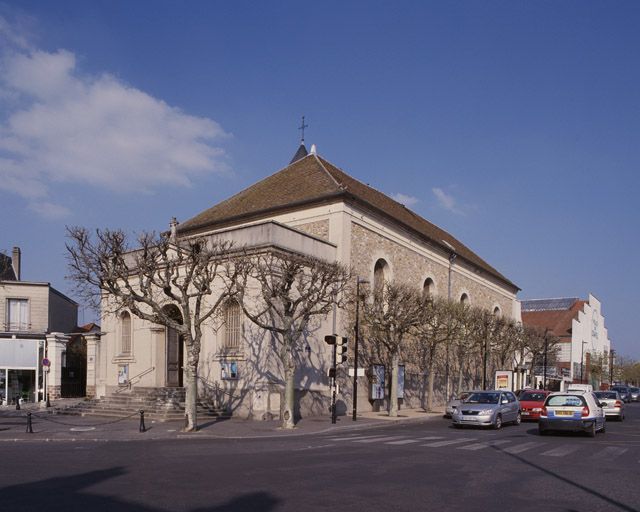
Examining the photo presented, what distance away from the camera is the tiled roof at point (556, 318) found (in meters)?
85.1

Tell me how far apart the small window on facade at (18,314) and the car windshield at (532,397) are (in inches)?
1078

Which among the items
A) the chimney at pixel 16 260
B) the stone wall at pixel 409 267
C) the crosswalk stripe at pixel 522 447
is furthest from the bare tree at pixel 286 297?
the chimney at pixel 16 260

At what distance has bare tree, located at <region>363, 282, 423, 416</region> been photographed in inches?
1192

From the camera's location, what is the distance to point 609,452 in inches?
668

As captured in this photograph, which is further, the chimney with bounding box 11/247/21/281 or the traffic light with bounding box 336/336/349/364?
the chimney with bounding box 11/247/21/281

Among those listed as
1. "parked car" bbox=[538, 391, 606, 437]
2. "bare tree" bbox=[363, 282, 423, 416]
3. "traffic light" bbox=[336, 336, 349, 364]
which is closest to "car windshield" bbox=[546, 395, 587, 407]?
"parked car" bbox=[538, 391, 606, 437]

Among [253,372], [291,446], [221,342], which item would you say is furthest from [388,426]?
[291,446]

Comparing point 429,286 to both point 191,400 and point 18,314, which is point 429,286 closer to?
point 191,400

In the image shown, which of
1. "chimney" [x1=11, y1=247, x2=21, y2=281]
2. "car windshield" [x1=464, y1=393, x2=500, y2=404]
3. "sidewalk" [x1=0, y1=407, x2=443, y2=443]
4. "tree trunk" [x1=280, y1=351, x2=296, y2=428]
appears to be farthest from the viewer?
"chimney" [x1=11, y1=247, x2=21, y2=281]

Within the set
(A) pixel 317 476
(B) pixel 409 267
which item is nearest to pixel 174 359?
(B) pixel 409 267

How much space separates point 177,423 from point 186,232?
15.6m

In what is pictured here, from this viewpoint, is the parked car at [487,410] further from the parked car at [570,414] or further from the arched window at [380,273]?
the arched window at [380,273]

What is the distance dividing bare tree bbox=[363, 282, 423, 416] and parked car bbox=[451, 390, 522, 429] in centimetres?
475

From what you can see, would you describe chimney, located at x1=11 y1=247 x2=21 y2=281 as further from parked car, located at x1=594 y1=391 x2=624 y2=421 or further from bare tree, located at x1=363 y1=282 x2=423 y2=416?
parked car, located at x1=594 y1=391 x2=624 y2=421
